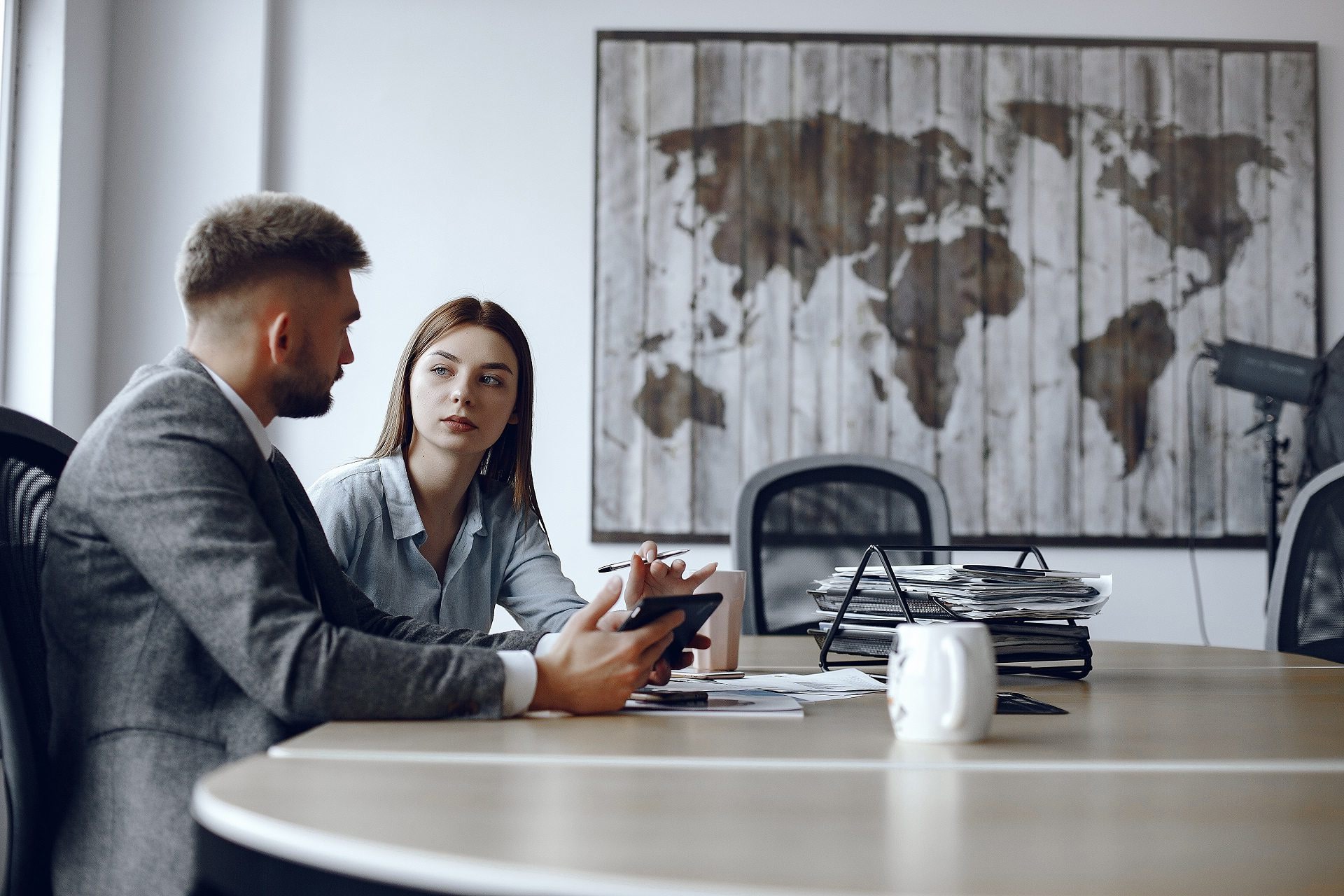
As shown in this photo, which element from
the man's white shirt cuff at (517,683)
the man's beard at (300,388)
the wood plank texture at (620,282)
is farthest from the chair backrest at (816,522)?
the man's white shirt cuff at (517,683)

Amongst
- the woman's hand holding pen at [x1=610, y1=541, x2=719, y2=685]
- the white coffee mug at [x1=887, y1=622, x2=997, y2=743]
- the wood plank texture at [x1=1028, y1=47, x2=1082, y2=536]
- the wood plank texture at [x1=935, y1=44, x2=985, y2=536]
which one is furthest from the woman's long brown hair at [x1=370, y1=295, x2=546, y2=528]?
the wood plank texture at [x1=1028, y1=47, x2=1082, y2=536]

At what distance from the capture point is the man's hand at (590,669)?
1000 millimetres

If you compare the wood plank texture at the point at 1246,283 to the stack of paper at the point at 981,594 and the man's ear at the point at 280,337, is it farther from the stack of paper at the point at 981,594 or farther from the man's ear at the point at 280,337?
the man's ear at the point at 280,337

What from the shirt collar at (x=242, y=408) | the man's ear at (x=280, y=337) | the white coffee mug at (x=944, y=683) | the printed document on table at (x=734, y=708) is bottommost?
the printed document on table at (x=734, y=708)

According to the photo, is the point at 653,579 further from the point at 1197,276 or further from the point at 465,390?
the point at 1197,276

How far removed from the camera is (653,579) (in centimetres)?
154

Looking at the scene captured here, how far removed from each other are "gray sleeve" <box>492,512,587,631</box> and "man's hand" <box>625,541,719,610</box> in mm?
301

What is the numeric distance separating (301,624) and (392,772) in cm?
23

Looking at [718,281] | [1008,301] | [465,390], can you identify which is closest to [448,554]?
[465,390]

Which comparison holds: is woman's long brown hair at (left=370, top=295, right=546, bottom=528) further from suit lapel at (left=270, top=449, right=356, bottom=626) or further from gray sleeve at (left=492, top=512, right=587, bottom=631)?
suit lapel at (left=270, top=449, right=356, bottom=626)

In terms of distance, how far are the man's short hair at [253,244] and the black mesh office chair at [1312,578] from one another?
1.54m

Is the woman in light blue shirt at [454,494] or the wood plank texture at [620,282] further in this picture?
the wood plank texture at [620,282]

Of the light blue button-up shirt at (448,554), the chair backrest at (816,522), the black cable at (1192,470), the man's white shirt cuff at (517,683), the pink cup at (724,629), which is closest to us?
the man's white shirt cuff at (517,683)

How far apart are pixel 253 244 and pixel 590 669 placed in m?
0.58
